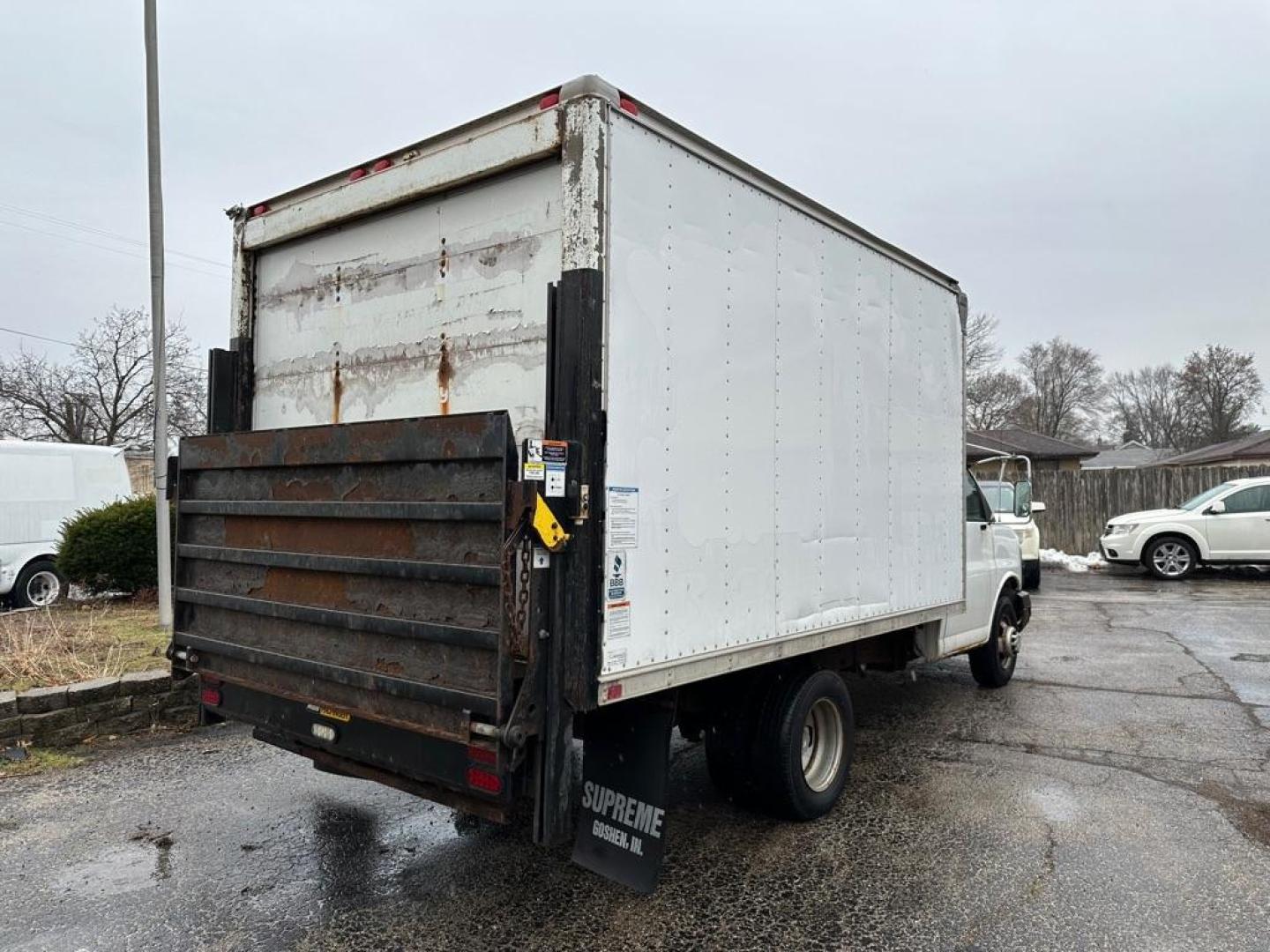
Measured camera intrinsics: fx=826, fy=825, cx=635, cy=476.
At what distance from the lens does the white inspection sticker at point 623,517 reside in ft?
9.43

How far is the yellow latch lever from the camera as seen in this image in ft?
8.82

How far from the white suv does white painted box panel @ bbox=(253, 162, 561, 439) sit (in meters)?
16.3

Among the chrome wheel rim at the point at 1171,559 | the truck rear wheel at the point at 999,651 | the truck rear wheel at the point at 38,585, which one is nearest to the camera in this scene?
the truck rear wheel at the point at 999,651

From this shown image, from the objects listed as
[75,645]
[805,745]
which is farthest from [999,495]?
[75,645]

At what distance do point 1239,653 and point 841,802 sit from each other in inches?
265

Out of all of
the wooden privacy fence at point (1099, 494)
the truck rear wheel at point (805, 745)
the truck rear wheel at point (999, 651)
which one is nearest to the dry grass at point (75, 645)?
the truck rear wheel at point (805, 745)

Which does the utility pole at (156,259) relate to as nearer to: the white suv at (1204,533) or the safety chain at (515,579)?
the safety chain at (515,579)

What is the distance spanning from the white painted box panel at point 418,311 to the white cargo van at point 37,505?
831cm

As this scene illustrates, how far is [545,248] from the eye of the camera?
Result: 3145 millimetres

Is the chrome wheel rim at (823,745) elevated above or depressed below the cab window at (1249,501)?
below

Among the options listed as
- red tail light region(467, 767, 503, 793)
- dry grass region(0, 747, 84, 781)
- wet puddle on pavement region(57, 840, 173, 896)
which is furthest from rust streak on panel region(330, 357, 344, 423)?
dry grass region(0, 747, 84, 781)

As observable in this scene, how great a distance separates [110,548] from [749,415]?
8995mm

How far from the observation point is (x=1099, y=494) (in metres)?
19.9

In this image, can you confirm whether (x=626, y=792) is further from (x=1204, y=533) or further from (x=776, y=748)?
(x=1204, y=533)
